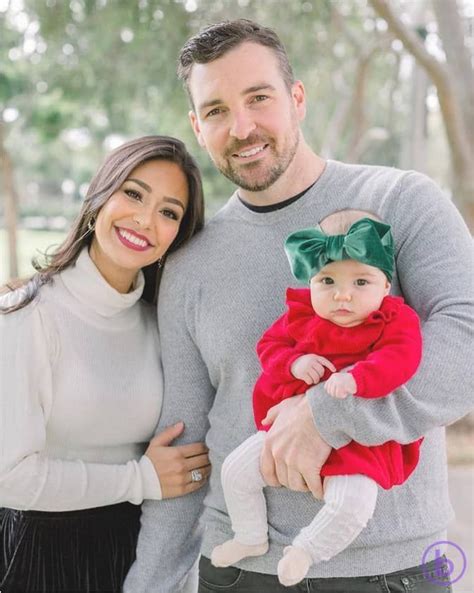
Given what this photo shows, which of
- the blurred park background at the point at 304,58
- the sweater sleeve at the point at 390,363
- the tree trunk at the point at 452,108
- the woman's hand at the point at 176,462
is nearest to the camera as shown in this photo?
the sweater sleeve at the point at 390,363

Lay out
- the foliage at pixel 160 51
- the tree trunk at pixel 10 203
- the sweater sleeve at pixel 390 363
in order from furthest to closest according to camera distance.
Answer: the tree trunk at pixel 10 203
the foliage at pixel 160 51
the sweater sleeve at pixel 390 363

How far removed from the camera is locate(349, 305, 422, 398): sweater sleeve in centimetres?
178

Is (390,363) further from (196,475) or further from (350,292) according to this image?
(196,475)

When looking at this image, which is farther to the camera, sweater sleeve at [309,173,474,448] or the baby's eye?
the baby's eye

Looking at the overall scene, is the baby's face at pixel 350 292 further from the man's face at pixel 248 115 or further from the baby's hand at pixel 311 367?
the man's face at pixel 248 115

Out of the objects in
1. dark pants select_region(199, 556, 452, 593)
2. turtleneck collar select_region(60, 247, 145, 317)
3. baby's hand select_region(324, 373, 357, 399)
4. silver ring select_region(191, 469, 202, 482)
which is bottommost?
dark pants select_region(199, 556, 452, 593)

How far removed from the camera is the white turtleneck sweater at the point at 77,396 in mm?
2350

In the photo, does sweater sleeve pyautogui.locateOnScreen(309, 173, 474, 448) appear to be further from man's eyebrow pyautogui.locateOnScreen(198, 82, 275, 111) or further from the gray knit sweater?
man's eyebrow pyautogui.locateOnScreen(198, 82, 275, 111)

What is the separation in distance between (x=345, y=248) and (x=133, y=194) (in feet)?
3.15

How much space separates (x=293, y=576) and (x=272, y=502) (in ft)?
0.98

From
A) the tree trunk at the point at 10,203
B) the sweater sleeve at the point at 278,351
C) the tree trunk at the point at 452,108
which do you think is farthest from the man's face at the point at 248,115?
the tree trunk at the point at 10,203

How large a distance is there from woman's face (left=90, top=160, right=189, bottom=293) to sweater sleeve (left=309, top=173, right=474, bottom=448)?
33.6 inches

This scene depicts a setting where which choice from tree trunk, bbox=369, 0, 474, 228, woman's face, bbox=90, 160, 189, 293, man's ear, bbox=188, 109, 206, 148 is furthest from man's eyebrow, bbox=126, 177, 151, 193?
tree trunk, bbox=369, 0, 474, 228

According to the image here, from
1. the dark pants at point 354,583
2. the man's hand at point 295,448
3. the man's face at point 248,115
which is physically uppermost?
the man's face at point 248,115
